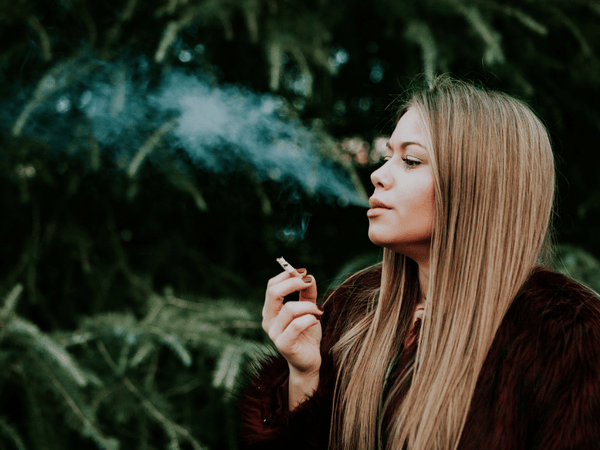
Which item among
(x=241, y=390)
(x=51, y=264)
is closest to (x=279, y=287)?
(x=241, y=390)

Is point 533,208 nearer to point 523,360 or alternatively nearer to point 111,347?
point 523,360

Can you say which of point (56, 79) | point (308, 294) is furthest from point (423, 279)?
point (56, 79)

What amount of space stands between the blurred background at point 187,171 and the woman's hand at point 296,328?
12.9 inches

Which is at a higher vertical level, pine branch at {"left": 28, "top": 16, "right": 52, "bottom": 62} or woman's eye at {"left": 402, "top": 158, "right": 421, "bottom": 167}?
pine branch at {"left": 28, "top": 16, "right": 52, "bottom": 62}

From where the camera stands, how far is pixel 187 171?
2.04 m

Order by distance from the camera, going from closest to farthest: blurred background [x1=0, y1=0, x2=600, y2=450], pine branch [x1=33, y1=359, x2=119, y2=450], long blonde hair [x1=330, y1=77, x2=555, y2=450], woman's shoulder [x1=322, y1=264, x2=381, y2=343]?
long blonde hair [x1=330, y1=77, x2=555, y2=450] → pine branch [x1=33, y1=359, x2=119, y2=450] → woman's shoulder [x1=322, y1=264, x2=381, y2=343] → blurred background [x1=0, y1=0, x2=600, y2=450]

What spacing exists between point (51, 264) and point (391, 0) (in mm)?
1973

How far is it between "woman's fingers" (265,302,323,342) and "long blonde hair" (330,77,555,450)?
29 cm

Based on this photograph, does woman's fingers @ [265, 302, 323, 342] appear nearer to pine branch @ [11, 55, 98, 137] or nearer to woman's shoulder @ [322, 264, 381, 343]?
woman's shoulder @ [322, 264, 381, 343]

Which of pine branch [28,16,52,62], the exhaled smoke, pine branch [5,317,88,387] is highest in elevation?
pine branch [28,16,52,62]

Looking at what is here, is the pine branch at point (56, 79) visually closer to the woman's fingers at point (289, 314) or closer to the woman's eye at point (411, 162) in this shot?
the woman's fingers at point (289, 314)

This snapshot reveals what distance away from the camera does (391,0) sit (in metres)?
2.03

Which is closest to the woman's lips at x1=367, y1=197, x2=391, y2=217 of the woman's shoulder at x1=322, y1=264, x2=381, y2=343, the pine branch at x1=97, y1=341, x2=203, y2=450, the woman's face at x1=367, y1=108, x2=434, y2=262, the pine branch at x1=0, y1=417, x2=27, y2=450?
the woman's face at x1=367, y1=108, x2=434, y2=262

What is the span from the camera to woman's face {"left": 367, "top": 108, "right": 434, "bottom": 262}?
48.5 inches
